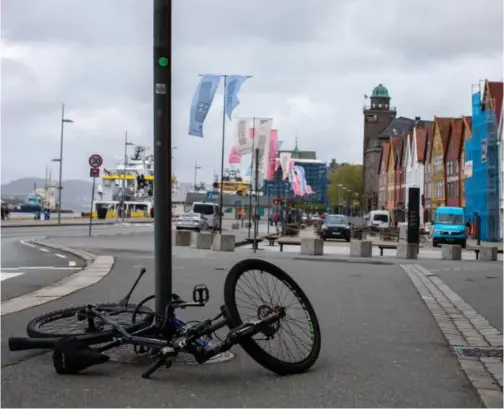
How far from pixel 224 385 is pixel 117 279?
27.2 feet

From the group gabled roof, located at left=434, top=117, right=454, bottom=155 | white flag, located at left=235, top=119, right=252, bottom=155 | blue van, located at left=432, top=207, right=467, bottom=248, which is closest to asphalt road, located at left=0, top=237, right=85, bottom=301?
white flag, located at left=235, top=119, right=252, bottom=155

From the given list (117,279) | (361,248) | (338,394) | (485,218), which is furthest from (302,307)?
(485,218)

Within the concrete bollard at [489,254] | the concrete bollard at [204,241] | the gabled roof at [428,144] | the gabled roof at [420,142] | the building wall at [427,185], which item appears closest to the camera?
the concrete bollard at [489,254]

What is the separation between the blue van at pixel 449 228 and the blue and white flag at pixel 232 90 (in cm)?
1670

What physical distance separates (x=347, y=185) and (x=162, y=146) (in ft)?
483

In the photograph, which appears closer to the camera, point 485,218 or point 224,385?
point 224,385

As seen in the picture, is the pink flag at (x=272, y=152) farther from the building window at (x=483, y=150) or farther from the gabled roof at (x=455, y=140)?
the gabled roof at (x=455, y=140)

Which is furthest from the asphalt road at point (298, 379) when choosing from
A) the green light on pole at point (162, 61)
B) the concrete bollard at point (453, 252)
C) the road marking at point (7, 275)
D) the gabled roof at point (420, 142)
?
the gabled roof at point (420, 142)

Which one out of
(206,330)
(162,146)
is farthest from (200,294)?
(162,146)

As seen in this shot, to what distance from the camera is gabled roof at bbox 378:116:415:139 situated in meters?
140

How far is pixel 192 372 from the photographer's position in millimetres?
5527

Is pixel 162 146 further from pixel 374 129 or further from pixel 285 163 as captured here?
pixel 374 129

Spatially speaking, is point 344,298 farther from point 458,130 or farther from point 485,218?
point 458,130

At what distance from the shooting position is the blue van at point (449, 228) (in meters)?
44.3
